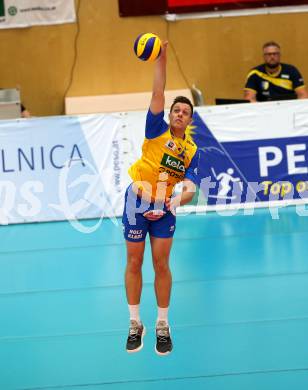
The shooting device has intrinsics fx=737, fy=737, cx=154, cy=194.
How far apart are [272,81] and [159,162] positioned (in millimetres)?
7530

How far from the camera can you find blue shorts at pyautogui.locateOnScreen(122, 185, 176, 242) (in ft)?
20.7

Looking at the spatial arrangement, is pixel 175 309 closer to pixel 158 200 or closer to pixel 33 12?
pixel 158 200

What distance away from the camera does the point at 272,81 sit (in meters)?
13.3

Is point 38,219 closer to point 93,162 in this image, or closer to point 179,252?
point 93,162

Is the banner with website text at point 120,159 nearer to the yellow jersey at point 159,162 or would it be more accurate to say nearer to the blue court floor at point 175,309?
the blue court floor at point 175,309

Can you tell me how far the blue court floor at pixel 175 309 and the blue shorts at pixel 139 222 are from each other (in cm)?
119

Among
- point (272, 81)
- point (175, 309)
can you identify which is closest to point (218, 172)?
point (272, 81)

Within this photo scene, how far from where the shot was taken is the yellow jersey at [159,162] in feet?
20.4

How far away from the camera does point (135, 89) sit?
15891 mm

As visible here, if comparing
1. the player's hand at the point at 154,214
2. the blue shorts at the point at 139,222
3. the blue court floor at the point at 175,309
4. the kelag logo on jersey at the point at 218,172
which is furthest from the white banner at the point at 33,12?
the player's hand at the point at 154,214

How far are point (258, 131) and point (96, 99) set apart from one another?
15.0ft

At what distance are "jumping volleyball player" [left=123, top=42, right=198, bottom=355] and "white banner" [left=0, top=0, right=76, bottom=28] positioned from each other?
988 cm

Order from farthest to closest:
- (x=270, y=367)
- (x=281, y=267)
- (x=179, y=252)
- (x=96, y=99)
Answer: (x=96, y=99), (x=179, y=252), (x=281, y=267), (x=270, y=367)

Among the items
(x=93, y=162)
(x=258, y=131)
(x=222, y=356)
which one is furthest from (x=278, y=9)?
(x=222, y=356)
